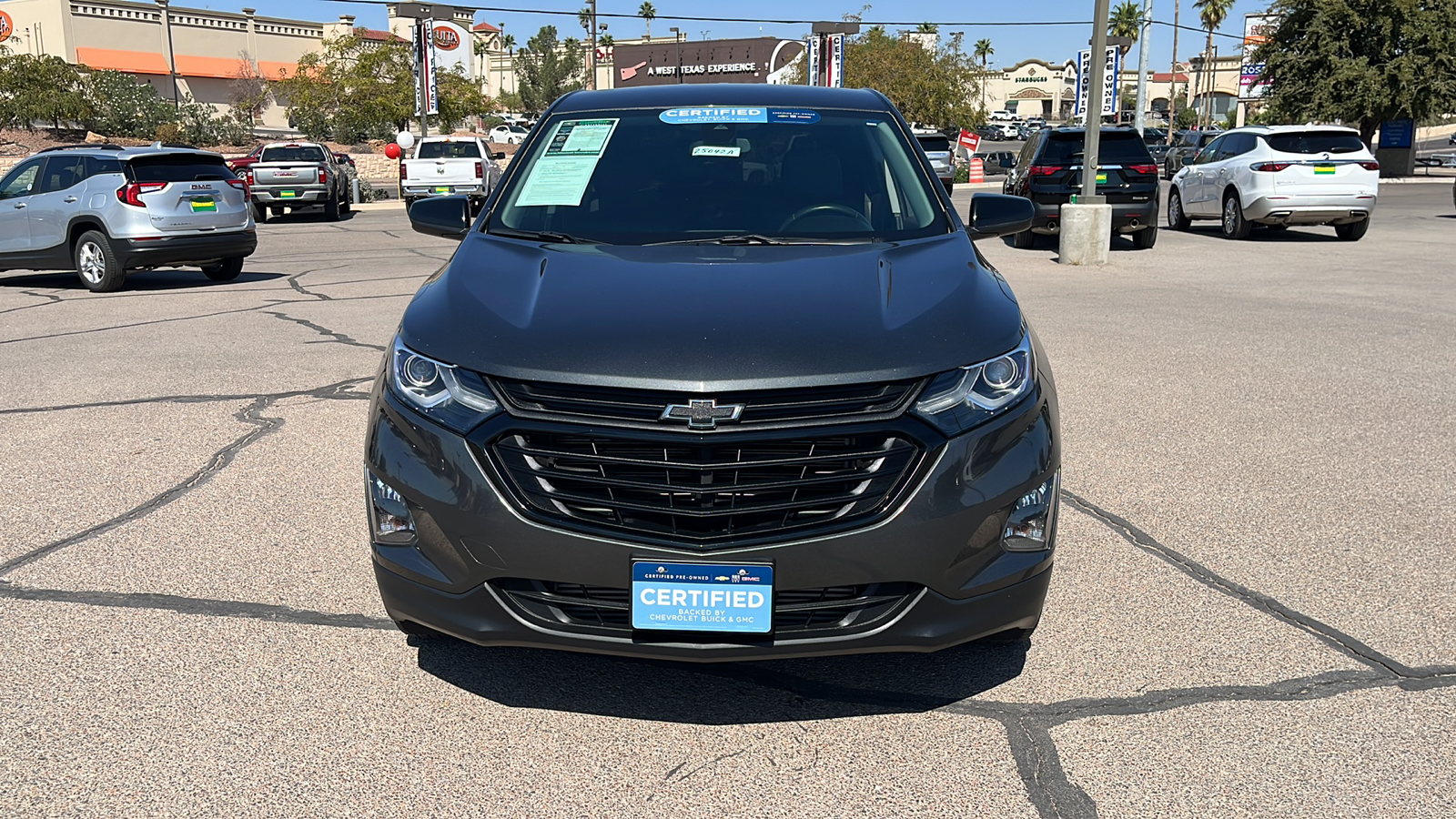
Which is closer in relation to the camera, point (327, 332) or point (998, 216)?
point (998, 216)

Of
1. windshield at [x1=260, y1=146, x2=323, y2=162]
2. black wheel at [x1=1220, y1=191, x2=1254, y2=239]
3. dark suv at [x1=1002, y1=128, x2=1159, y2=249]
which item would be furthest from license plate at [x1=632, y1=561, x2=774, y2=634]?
windshield at [x1=260, y1=146, x2=323, y2=162]

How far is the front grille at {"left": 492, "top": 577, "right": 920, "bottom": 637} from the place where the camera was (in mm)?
3146

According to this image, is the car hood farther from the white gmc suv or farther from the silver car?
the white gmc suv

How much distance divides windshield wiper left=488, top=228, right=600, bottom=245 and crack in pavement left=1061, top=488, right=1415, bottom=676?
102 inches

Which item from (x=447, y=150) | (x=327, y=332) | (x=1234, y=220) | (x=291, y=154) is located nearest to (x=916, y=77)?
(x=447, y=150)

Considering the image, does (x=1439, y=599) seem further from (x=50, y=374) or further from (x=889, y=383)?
(x=50, y=374)

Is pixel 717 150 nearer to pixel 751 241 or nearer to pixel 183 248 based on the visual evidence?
pixel 751 241


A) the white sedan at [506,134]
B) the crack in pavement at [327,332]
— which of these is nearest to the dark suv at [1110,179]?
the crack in pavement at [327,332]

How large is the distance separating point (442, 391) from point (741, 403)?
2.71 feet

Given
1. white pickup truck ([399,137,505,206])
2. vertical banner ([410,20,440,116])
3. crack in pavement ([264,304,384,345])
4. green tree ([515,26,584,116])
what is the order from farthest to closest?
1. green tree ([515,26,584,116])
2. vertical banner ([410,20,440,116])
3. white pickup truck ([399,137,505,206])
4. crack in pavement ([264,304,384,345])

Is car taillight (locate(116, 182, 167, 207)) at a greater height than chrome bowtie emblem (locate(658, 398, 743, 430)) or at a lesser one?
greater

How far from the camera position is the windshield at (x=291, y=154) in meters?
27.0

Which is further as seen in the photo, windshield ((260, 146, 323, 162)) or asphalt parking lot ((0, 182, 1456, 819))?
windshield ((260, 146, 323, 162))

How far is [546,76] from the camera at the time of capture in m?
115
